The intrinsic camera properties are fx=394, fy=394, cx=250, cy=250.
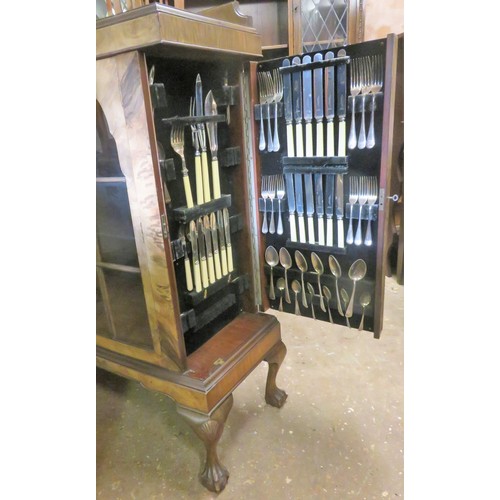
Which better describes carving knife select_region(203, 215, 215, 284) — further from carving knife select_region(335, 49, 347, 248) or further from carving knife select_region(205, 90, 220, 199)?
carving knife select_region(335, 49, 347, 248)

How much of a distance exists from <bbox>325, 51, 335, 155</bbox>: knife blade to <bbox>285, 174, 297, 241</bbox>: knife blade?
136 mm

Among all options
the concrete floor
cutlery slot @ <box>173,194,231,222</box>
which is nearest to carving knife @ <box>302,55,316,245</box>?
cutlery slot @ <box>173,194,231,222</box>

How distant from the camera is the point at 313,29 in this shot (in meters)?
2.30

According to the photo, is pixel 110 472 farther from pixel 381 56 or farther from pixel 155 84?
pixel 381 56

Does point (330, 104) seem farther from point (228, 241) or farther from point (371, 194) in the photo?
point (228, 241)

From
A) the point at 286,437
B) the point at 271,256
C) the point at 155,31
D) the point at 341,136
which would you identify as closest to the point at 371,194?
the point at 341,136

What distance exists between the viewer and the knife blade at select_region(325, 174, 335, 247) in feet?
3.53

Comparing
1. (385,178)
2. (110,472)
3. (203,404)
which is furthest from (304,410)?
(385,178)

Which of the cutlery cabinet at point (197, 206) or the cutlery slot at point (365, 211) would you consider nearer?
the cutlery cabinet at point (197, 206)

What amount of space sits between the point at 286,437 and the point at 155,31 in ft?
4.19

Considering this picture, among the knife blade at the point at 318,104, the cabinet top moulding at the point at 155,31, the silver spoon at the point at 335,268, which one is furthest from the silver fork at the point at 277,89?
the silver spoon at the point at 335,268

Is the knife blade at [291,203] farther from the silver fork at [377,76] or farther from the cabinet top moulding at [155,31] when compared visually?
the cabinet top moulding at [155,31]

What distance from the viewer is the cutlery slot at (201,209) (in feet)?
3.32

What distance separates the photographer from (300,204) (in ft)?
3.76
